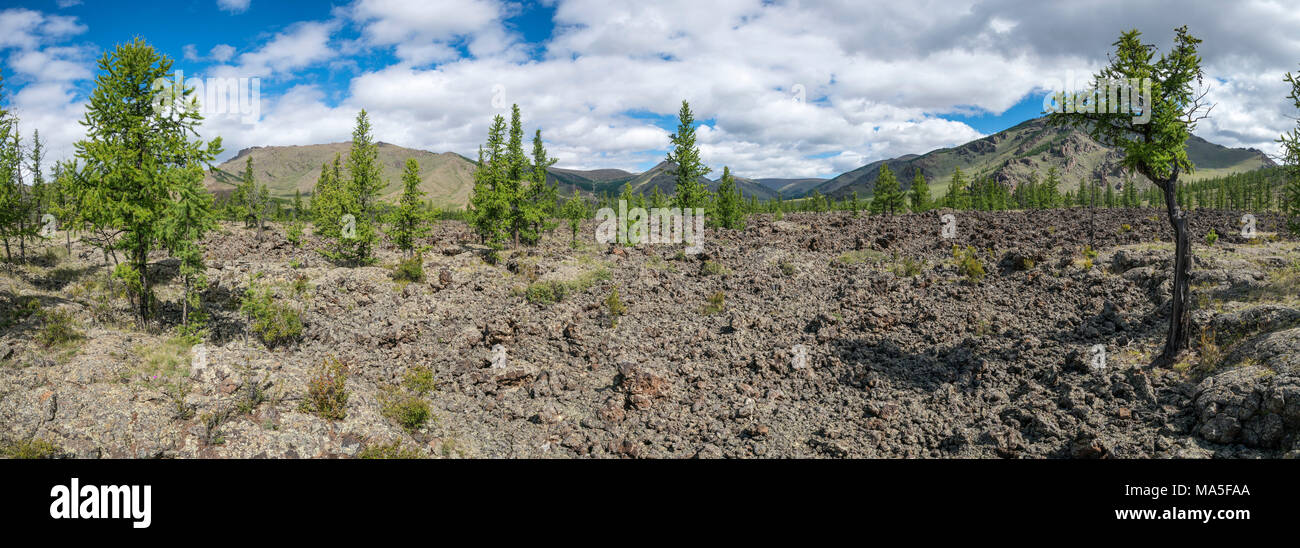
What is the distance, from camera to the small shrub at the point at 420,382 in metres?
15.1

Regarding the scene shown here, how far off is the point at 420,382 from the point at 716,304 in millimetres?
12544

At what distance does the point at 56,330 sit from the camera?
1422 cm

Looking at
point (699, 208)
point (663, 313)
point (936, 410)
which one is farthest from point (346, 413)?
point (699, 208)

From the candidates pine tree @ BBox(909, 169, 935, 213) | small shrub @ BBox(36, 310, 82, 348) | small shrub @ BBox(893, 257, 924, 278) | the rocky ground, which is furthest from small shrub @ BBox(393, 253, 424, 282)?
pine tree @ BBox(909, 169, 935, 213)

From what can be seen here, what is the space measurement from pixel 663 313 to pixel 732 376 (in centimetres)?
706

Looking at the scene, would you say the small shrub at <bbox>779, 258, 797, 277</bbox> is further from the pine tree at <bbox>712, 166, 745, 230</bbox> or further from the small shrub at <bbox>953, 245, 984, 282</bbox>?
the pine tree at <bbox>712, 166, 745, 230</bbox>

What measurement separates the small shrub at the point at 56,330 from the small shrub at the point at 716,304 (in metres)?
20.1

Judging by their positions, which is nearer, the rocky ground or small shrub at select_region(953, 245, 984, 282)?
the rocky ground

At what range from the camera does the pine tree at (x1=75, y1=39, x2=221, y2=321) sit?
15.9 m

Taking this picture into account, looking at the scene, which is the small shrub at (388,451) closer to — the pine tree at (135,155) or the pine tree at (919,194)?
the pine tree at (135,155)

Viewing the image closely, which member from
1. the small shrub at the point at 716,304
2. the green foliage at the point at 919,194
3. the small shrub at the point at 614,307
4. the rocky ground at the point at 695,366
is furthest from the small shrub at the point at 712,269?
the green foliage at the point at 919,194

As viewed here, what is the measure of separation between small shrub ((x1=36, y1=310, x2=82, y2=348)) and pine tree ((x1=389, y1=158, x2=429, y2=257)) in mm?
16285

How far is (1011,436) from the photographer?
11.0 metres

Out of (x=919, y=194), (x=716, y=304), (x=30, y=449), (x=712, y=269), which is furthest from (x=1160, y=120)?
(x=919, y=194)
